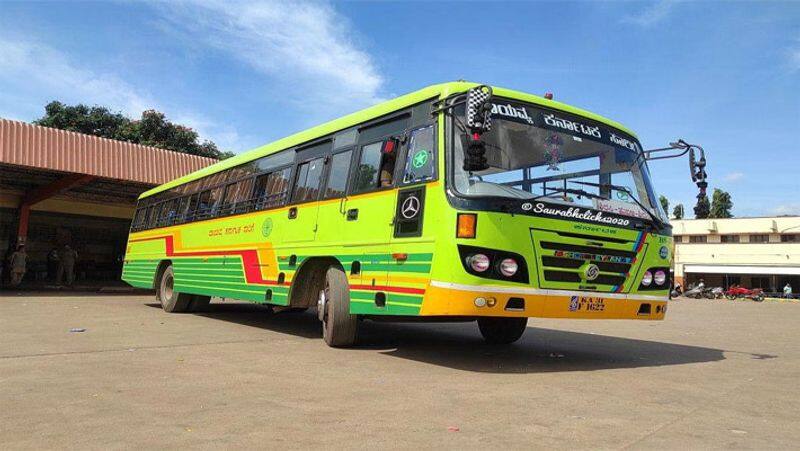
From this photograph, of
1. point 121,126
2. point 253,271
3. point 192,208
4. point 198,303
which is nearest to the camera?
point 253,271

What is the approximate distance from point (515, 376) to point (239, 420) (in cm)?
297

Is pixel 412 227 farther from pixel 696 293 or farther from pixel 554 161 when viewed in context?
pixel 696 293

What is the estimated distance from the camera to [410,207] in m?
6.55

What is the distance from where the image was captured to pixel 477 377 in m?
5.91

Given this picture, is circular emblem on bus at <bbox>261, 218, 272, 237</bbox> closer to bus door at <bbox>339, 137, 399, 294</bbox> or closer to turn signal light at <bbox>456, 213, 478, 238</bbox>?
bus door at <bbox>339, 137, 399, 294</bbox>

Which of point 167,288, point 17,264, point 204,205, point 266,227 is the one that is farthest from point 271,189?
point 17,264

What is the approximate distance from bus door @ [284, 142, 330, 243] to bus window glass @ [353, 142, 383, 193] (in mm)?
963

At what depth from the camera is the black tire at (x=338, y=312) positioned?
7.45 metres

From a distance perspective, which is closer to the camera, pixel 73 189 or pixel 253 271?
pixel 253 271

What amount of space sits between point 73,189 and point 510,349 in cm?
2112

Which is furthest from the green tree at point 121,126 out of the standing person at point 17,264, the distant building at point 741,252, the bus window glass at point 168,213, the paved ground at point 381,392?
the distant building at point 741,252

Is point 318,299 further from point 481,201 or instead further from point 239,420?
point 239,420

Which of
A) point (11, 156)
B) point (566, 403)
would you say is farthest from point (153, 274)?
point (566, 403)

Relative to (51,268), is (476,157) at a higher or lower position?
higher
